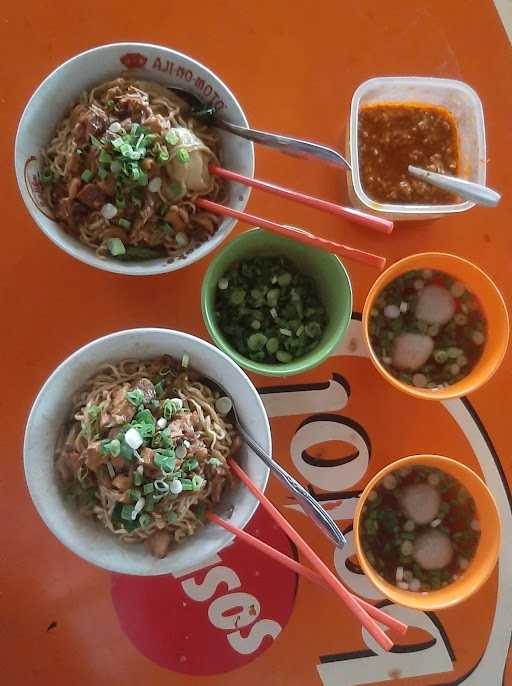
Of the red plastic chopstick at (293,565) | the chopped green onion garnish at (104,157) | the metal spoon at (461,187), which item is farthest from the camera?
the metal spoon at (461,187)

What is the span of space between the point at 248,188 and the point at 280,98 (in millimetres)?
347

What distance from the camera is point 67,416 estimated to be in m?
1.33

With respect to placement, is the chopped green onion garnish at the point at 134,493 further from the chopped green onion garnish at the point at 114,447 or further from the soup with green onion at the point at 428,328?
the soup with green onion at the point at 428,328

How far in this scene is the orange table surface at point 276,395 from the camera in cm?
153

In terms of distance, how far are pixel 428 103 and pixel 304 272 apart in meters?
0.49

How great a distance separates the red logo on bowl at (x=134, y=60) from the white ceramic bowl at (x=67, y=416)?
1.74 feet

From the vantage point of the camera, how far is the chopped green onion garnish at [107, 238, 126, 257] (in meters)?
1.31

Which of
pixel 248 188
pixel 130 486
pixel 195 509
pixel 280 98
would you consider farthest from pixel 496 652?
pixel 280 98

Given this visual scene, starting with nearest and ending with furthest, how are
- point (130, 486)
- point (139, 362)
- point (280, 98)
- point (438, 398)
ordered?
point (130, 486), point (139, 362), point (438, 398), point (280, 98)

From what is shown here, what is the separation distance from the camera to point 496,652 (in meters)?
1.62

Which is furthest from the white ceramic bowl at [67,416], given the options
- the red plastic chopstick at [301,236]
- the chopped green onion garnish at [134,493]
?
the red plastic chopstick at [301,236]

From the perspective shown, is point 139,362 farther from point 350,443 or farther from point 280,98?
point 280,98

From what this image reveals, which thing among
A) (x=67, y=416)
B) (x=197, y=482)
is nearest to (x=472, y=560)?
(x=197, y=482)

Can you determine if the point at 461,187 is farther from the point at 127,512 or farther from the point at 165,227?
the point at 127,512
